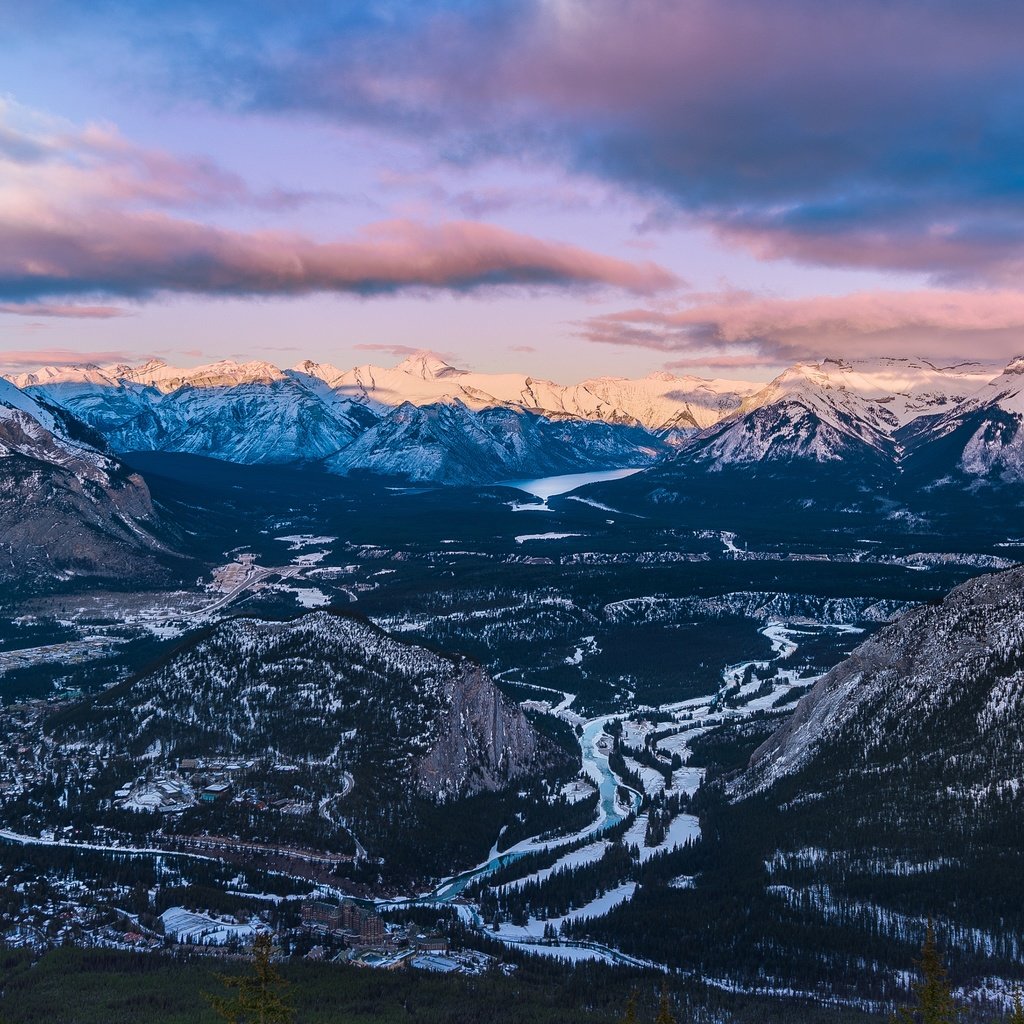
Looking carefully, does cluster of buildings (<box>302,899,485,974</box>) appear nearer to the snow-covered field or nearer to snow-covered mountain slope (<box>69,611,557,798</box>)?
the snow-covered field

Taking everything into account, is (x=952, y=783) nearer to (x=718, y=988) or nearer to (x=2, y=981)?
(x=718, y=988)

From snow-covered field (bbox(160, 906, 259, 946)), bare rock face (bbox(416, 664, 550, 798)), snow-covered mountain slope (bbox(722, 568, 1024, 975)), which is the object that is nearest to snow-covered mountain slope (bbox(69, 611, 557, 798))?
bare rock face (bbox(416, 664, 550, 798))

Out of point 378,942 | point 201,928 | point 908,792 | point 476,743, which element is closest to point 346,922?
point 378,942

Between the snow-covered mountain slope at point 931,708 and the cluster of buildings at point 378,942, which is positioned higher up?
the snow-covered mountain slope at point 931,708

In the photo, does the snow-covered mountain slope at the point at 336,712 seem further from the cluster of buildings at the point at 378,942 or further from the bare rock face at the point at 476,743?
the cluster of buildings at the point at 378,942

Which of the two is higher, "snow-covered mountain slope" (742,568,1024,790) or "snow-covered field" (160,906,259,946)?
"snow-covered mountain slope" (742,568,1024,790)

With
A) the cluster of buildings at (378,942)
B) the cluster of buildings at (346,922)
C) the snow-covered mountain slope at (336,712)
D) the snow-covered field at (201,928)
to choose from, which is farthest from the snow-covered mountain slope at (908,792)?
the snow-covered field at (201,928)
